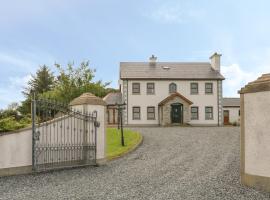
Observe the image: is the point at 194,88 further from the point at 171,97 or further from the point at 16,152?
the point at 16,152

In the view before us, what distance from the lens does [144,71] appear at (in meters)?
38.8

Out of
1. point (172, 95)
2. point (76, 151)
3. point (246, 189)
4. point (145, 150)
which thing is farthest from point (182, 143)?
point (172, 95)

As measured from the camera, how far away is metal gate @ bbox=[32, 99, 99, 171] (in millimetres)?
11062

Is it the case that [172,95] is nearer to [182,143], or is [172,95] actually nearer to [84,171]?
[182,143]

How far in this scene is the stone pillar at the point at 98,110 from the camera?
41.6 feet

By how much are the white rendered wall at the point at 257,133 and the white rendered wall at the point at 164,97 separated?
93.6 feet

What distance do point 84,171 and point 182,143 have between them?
347 inches

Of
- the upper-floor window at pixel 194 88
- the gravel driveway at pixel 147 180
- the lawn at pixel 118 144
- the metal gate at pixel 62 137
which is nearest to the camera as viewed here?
the gravel driveway at pixel 147 180

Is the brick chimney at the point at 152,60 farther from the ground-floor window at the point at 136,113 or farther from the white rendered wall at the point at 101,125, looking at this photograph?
the white rendered wall at the point at 101,125

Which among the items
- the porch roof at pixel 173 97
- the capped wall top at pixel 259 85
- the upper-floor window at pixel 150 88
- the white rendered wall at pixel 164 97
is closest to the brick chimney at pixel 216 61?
the white rendered wall at pixel 164 97

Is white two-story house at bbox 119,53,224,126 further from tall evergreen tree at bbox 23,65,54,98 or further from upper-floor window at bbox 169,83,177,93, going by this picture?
tall evergreen tree at bbox 23,65,54,98

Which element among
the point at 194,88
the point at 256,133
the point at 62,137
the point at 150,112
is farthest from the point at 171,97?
the point at 256,133

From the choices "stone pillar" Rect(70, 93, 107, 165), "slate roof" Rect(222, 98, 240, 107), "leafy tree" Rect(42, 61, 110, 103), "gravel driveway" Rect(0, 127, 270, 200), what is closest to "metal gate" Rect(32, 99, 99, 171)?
"stone pillar" Rect(70, 93, 107, 165)

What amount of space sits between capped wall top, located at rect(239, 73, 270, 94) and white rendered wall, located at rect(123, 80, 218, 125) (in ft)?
93.3
